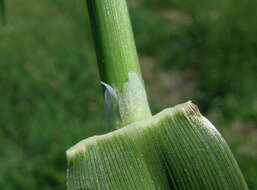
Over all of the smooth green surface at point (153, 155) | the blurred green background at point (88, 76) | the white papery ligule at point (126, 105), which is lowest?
the blurred green background at point (88, 76)

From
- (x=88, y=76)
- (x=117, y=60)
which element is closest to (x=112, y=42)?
(x=117, y=60)

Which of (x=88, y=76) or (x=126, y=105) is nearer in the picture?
(x=126, y=105)

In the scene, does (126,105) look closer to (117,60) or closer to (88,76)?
(117,60)

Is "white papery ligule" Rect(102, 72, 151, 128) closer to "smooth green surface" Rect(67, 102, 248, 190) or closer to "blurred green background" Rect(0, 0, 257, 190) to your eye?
"smooth green surface" Rect(67, 102, 248, 190)

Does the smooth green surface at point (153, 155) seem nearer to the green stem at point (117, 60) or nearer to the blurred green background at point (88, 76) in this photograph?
the green stem at point (117, 60)

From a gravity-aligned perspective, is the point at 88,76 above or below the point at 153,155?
below

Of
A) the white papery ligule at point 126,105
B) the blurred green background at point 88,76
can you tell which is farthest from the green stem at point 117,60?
the blurred green background at point 88,76
